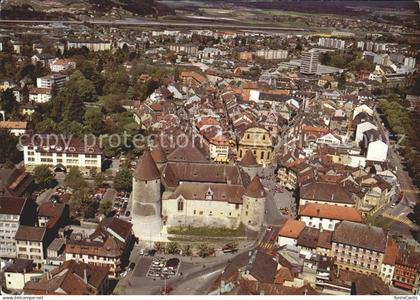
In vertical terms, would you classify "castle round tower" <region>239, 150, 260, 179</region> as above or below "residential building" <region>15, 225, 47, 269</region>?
above

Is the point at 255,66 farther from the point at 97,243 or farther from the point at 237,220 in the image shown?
the point at 97,243

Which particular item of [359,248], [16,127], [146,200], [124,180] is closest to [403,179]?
[359,248]

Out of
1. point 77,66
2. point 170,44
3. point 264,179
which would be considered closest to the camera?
point 264,179

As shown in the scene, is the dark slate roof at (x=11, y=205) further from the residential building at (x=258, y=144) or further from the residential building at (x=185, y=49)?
the residential building at (x=185, y=49)

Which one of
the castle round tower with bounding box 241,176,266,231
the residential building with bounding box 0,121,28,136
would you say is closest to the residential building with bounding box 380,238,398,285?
the castle round tower with bounding box 241,176,266,231

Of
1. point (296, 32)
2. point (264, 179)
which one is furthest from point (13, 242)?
point (296, 32)

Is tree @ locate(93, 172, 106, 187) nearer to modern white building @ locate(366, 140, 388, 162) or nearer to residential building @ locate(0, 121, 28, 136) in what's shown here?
residential building @ locate(0, 121, 28, 136)
